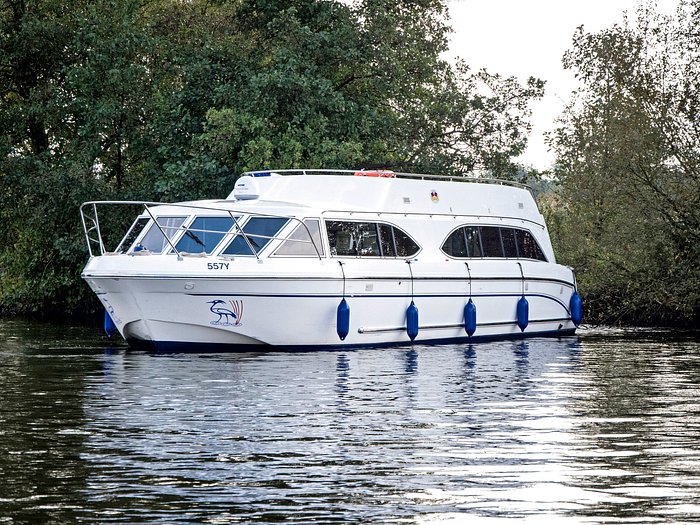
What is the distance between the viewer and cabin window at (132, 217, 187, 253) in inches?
989

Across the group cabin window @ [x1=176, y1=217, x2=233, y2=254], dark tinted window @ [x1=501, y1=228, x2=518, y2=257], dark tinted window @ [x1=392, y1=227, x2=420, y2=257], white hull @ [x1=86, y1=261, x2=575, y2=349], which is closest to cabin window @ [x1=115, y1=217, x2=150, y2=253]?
cabin window @ [x1=176, y1=217, x2=233, y2=254]

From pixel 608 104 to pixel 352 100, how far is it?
8655 mm

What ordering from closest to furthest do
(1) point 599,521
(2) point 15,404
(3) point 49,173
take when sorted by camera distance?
(1) point 599,521 → (2) point 15,404 → (3) point 49,173

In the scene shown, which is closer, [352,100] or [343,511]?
[343,511]

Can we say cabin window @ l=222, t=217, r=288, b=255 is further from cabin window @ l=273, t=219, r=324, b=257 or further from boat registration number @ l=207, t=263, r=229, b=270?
boat registration number @ l=207, t=263, r=229, b=270

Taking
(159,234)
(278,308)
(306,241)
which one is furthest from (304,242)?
(159,234)

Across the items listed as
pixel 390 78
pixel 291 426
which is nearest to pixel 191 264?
pixel 291 426

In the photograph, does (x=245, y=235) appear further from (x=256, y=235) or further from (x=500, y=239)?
(x=500, y=239)

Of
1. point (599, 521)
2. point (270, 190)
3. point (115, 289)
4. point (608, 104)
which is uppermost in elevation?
point (608, 104)

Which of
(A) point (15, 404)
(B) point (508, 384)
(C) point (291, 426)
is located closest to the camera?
(C) point (291, 426)

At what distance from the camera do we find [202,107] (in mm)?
38969

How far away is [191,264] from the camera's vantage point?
23.3 metres

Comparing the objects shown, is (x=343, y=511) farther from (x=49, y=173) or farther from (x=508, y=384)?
(x=49, y=173)

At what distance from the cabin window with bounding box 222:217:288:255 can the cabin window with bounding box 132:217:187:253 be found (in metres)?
1.46
